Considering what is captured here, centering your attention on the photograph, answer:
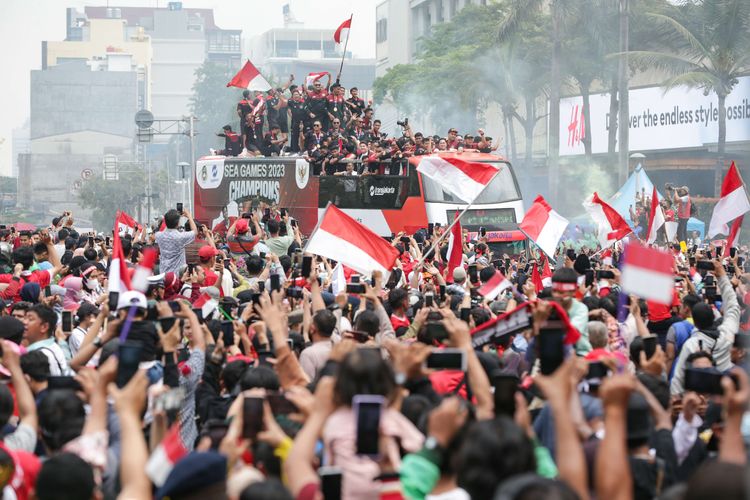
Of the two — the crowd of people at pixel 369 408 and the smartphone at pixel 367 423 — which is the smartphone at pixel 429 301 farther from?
the smartphone at pixel 367 423

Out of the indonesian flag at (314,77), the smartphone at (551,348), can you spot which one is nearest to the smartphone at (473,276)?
the smartphone at (551,348)

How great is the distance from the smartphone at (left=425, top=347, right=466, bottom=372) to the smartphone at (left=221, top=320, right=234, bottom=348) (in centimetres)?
238

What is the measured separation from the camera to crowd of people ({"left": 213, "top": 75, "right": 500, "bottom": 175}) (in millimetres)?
25406

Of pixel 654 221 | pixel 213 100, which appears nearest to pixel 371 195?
pixel 654 221

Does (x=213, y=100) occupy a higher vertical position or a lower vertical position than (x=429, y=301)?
higher

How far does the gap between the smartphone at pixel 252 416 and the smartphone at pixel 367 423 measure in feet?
1.46

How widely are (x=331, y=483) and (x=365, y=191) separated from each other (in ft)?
70.0

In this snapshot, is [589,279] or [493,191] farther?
[493,191]

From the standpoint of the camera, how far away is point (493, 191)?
26.3 meters

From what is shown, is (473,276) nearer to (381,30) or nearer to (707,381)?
(707,381)

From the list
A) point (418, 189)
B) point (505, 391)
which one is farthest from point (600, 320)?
point (418, 189)

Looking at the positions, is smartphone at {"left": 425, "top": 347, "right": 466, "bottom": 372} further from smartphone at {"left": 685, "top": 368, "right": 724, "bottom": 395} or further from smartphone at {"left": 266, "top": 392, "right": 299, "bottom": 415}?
smartphone at {"left": 685, "top": 368, "right": 724, "bottom": 395}

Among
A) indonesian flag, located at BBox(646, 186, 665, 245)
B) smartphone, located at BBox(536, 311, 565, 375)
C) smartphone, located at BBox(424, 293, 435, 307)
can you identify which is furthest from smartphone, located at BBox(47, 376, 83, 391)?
indonesian flag, located at BBox(646, 186, 665, 245)

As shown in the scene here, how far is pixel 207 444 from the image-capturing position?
465 cm
